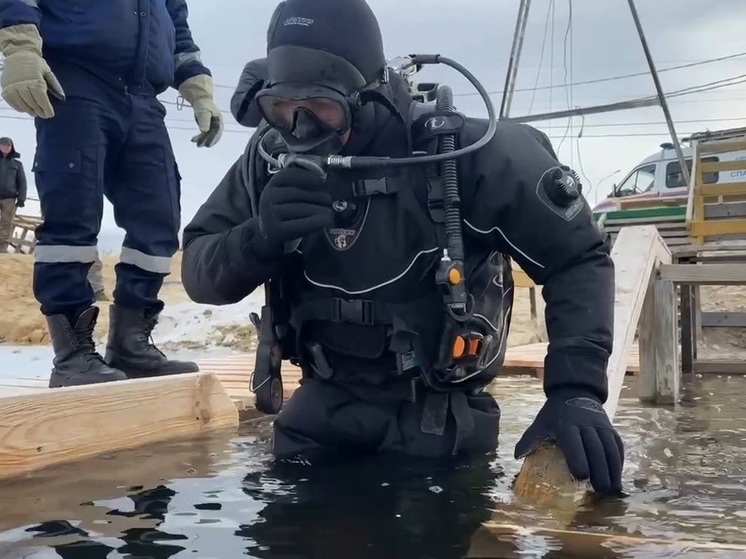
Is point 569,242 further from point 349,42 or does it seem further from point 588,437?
point 349,42

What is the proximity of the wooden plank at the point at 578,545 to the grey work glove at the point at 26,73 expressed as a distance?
6.47ft

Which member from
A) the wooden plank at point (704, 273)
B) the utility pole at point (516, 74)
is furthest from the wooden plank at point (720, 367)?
the utility pole at point (516, 74)

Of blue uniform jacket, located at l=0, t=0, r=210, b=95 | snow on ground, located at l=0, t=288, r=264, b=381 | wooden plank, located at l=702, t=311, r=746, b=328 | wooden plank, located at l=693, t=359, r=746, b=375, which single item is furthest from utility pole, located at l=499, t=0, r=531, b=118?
blue uniform jacket, located at l=0, t=0, r=210, b=95

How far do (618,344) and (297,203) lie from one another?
1360mm

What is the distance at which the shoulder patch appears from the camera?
2104mm

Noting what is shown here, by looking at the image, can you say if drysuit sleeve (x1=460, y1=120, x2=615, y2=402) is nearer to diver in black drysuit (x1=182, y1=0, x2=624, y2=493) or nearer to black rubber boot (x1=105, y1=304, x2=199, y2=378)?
diver in black drysuit (x1=182, y1=0, x2=624, y2=493)

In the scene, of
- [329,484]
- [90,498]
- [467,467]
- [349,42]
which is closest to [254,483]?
[329,484]

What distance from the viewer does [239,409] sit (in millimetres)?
3451

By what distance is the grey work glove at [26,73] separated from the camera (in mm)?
A: 2695

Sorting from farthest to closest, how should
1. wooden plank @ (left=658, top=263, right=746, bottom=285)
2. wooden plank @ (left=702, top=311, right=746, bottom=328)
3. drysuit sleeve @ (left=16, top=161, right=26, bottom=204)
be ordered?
drysuit sleeve @ (left=16, top=161, right=26, bottom=204)
wooden plank @ (left=702, top=311, right=746, bottom=328)
wooden plank @ (left=658, top=263, right=746, bottom=285)

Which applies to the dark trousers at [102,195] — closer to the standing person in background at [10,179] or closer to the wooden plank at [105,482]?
the wooden plank at [105,482]

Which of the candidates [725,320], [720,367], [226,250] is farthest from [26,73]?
[725,320]

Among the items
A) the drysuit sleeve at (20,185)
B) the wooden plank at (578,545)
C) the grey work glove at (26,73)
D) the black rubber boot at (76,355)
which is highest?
the drysuit sleeve at (20,185)

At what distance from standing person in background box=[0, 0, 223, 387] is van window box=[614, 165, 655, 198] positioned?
14894 millimetres
